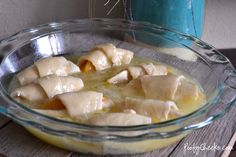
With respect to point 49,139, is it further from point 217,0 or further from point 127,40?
point 217,0

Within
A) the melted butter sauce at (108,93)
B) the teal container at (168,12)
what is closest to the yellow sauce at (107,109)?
the melted butter sauce at (108,93)

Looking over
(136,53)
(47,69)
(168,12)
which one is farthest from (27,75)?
(168,12)

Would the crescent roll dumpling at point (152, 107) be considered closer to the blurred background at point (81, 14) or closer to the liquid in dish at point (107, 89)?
the liquid in dish at point (107, 89)

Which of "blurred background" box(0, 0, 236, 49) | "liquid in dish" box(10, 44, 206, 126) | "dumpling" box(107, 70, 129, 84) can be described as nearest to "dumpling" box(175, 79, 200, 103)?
"liquid in dish" box(10, 44, 206, 126)

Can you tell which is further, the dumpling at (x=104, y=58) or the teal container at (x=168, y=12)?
the teal container at (x=168, y=12)

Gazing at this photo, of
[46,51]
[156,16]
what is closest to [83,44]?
[46,51]

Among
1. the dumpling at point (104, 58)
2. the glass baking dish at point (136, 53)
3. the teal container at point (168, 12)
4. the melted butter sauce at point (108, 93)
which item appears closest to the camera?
the glass baking dish at point (136, 53)

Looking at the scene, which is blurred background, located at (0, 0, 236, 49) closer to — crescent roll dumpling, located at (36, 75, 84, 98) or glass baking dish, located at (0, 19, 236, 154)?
glass baking dish, located at (0, 19, 236, 154)
